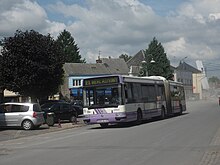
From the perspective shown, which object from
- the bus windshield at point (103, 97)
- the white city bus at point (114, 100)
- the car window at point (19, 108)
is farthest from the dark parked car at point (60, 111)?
the bus windshield at point (103, 97)

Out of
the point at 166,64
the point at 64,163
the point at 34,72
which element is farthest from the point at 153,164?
the point at 166,64

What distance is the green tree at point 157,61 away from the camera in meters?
83.9

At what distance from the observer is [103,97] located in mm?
24469

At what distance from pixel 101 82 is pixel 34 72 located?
1865cm

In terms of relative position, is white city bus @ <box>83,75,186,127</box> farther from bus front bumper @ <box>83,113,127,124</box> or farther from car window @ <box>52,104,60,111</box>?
car window @ <box>52,104,60,111</box>

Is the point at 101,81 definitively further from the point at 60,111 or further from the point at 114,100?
the point at 60,111

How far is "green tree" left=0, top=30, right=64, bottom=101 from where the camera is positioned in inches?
1657

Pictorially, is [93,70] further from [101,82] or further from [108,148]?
[108,148]

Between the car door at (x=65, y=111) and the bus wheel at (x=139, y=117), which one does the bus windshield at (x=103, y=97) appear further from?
the car door at (x=65, y=111)

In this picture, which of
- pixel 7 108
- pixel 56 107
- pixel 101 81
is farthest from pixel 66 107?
pixel 101 81

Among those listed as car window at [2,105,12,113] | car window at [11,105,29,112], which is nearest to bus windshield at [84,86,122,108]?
car window at [11,105,29,112]

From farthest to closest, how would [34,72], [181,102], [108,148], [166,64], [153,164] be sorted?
[166,64] < [34,72] < [181,102] < [108,148] < [153,164]

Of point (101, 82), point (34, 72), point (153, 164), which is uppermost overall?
point (34, 72)

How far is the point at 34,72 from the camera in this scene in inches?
1654
